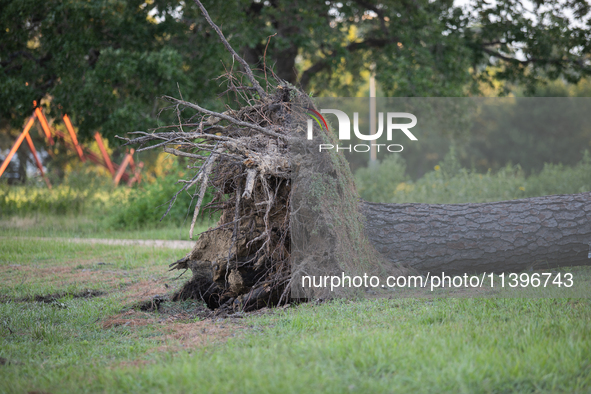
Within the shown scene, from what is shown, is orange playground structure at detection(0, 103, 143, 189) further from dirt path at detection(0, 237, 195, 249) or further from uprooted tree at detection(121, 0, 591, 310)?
uprooted tree at detection(121, 0, 591, 310)

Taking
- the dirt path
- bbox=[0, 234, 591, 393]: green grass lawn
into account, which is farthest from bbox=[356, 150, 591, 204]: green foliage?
bbox=[0, 234, 591, 393]: green grass lawn

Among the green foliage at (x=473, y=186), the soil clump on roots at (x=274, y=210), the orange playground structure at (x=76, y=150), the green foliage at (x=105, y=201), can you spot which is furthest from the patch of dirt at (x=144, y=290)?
the green foliage at (x=473, y=186)

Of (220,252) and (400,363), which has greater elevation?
(220,252)

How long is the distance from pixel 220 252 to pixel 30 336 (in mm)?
1931

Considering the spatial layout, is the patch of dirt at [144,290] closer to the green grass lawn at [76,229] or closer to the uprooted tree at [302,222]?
the uprooted tree at [302,222]

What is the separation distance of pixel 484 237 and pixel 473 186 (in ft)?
19.4

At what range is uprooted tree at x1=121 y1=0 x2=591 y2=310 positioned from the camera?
188 inches

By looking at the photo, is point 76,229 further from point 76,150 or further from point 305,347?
point 76,150

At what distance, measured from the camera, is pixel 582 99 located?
16.7 metres

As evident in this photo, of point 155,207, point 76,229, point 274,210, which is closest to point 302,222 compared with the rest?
point 274,210

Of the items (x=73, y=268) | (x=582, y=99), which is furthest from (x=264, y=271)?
(x=582, y=99)

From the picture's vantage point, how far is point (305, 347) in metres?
3.24

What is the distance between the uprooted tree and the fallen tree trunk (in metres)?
0.01

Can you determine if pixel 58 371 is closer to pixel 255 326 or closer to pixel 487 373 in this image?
pixel 255 326
